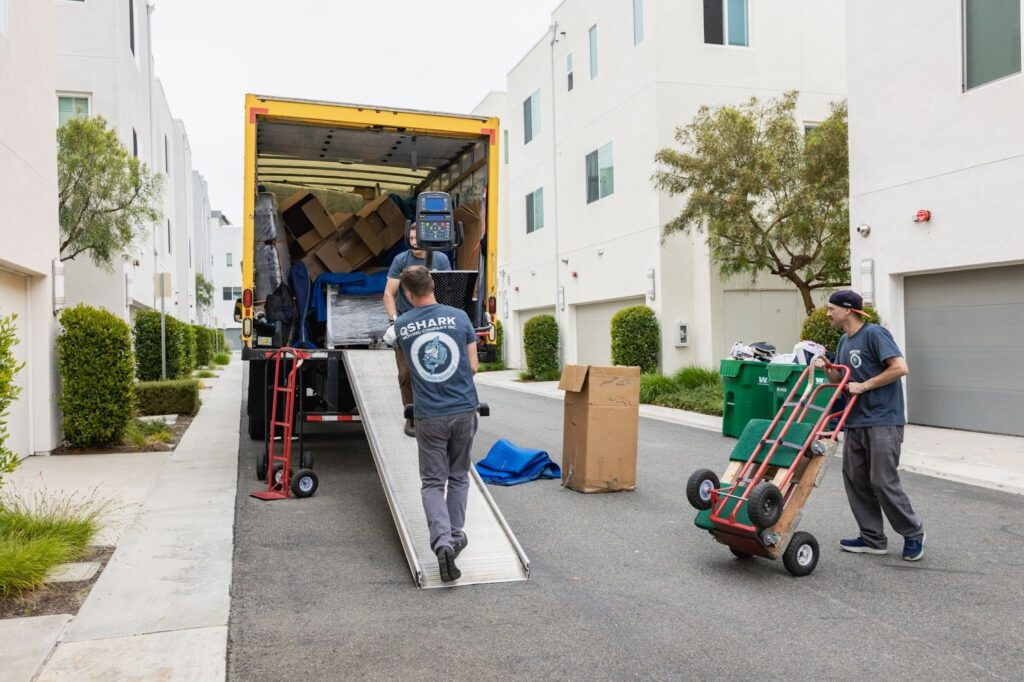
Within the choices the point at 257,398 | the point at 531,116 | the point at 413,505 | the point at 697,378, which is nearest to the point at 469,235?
the point at 257,398

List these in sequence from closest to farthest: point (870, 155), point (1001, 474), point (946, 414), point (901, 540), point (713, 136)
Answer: point (901, 540)
point (1001, 474)
point (946, 414)
point (870, 155)
point (713, 136)

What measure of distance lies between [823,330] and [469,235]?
5307mm

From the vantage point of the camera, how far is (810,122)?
18.9m

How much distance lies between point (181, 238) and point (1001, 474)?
3351 cm

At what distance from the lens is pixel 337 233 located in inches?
431

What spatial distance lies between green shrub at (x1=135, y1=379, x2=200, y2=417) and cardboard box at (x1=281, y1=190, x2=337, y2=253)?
4.90 metres

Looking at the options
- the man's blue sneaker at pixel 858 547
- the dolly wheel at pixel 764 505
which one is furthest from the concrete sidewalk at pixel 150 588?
the man's blue sneaker at pixel 858 547

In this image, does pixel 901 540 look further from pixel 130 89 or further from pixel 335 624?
pixel 130 89

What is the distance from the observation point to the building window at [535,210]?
25875 mm

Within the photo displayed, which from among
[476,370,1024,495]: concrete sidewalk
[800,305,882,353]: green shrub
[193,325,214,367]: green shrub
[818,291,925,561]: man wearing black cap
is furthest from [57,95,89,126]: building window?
[818,291,925,561]: man wearing black cap

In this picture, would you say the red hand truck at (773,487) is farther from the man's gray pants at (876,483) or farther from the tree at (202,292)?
the tree at (202,292)

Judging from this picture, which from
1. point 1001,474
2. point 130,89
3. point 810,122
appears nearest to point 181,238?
point 130,89

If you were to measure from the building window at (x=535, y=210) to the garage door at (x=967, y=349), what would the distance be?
15.0 m

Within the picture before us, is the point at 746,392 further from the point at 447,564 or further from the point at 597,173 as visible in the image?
the point at 597,173
